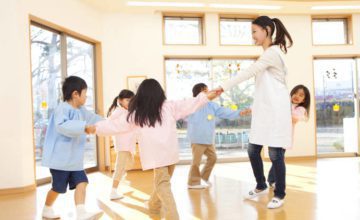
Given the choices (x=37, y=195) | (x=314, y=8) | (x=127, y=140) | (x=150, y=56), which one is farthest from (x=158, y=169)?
(x=314, y=8)

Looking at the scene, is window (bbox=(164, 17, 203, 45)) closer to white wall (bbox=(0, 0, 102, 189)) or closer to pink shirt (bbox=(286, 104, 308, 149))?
white wall (bbox=(0, 0, 102, 189))

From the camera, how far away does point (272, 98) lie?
2.94 m

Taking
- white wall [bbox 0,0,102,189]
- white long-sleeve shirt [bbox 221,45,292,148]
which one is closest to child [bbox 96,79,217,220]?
white long-sleeve shirt [bbox 221,45,292,148]

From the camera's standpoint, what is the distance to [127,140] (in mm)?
3836

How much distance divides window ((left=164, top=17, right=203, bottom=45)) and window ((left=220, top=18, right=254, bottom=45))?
1.42ft

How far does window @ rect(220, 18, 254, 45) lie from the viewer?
697 centimetres

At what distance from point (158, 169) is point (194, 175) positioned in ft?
5.67

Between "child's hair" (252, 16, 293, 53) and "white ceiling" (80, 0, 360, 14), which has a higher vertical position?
"white ceiling" (80, 0, 360, 14)

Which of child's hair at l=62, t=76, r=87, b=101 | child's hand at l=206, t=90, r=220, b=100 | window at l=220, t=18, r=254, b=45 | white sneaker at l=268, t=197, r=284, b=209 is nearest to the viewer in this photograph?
child's hand at l=206, t=90, r=220, b=100

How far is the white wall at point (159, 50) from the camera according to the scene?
6.41 m

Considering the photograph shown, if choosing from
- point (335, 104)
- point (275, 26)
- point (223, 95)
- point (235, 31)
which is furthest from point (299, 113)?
point (335, 104)

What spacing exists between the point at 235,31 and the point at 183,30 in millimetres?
989

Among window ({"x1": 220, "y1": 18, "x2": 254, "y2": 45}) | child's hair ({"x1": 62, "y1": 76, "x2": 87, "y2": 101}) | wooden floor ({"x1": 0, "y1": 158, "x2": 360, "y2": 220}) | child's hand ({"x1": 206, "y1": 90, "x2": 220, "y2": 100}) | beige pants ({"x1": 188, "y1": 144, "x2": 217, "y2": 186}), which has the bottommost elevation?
wooden floor ({"x1": 0, "y1": 158, "x2": 360, "y2": 220})

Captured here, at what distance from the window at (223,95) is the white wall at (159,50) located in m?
0.25
